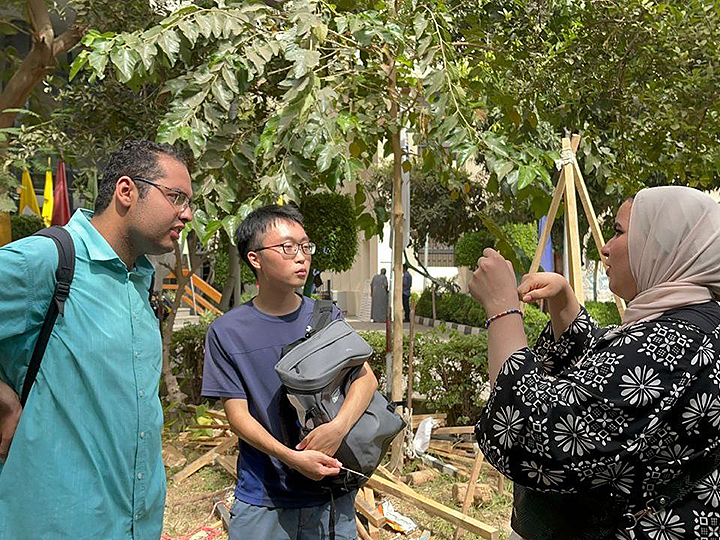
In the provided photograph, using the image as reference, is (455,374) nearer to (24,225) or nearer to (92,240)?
(92,240)

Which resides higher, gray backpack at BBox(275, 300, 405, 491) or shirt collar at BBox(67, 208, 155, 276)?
shirt collar at BBox(67, 208, 155, 276)

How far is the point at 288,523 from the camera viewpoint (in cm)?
246

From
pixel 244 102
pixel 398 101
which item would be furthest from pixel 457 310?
pixel 398 101

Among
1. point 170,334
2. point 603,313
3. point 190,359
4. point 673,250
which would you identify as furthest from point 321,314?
point 603,313

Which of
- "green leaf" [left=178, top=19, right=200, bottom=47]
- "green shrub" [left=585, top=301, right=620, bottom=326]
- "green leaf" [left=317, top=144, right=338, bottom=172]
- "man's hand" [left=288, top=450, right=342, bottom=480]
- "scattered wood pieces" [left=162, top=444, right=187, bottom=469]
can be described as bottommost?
"green shrub" [left=585, top=301, right=620, bottom=326]

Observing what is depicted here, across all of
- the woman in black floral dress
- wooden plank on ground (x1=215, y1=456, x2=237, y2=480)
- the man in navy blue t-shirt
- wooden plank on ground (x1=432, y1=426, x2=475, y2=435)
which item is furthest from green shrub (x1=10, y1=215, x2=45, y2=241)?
the woman in black floral dress

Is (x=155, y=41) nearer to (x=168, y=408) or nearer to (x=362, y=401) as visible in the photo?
(x=362, y=401)

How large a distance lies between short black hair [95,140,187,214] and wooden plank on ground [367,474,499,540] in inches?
104

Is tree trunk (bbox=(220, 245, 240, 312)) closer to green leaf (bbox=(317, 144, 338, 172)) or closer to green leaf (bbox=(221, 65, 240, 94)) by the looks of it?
green leaf (bbox=(221, 65, 240, 94))

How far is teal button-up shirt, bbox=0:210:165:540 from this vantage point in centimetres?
179

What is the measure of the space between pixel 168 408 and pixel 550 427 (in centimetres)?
509

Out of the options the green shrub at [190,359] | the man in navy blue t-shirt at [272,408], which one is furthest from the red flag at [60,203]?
the man in navy blue t-shirt at [272,408]

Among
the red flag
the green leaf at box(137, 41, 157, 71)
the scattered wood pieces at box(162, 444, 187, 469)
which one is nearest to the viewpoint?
the green leaf at box(137, 41, 157, 71)

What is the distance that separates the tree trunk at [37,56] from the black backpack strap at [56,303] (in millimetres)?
6292
